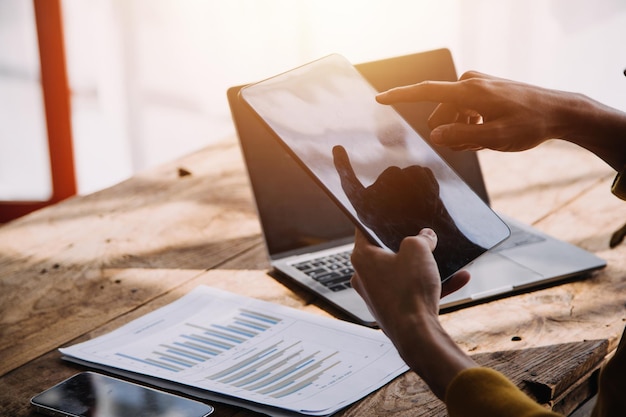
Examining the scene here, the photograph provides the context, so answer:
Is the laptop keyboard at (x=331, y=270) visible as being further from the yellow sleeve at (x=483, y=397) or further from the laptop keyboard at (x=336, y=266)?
the yellow sleeve at (x=483, y=397)

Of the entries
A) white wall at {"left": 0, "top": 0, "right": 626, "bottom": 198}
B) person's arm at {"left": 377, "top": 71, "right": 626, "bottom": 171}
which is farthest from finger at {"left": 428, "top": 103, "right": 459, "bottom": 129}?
white wall at {"left": 0, "top": 0, "right": 626, "bottom": 198}

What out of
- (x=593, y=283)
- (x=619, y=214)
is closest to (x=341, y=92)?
(x=593, y=283)

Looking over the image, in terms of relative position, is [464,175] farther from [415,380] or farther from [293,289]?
[415,380]

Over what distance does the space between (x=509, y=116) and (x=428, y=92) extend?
11 cm

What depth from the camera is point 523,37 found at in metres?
A: 3.31

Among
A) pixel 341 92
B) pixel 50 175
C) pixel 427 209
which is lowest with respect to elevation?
pixel 50 175

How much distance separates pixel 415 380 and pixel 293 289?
31 cm

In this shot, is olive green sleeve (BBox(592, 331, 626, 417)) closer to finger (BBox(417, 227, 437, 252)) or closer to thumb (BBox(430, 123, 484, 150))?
finger (BBox(417, 227, 437, 252))

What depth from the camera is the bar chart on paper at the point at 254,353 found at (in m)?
0.88

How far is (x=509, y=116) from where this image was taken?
1.02m

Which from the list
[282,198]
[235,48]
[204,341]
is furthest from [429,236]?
[235,48]

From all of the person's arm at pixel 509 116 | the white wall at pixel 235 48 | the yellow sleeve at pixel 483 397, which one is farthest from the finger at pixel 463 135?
the white wall at pixel 235 48

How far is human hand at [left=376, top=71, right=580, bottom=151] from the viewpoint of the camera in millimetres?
989

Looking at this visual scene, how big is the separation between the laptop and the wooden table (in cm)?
2
